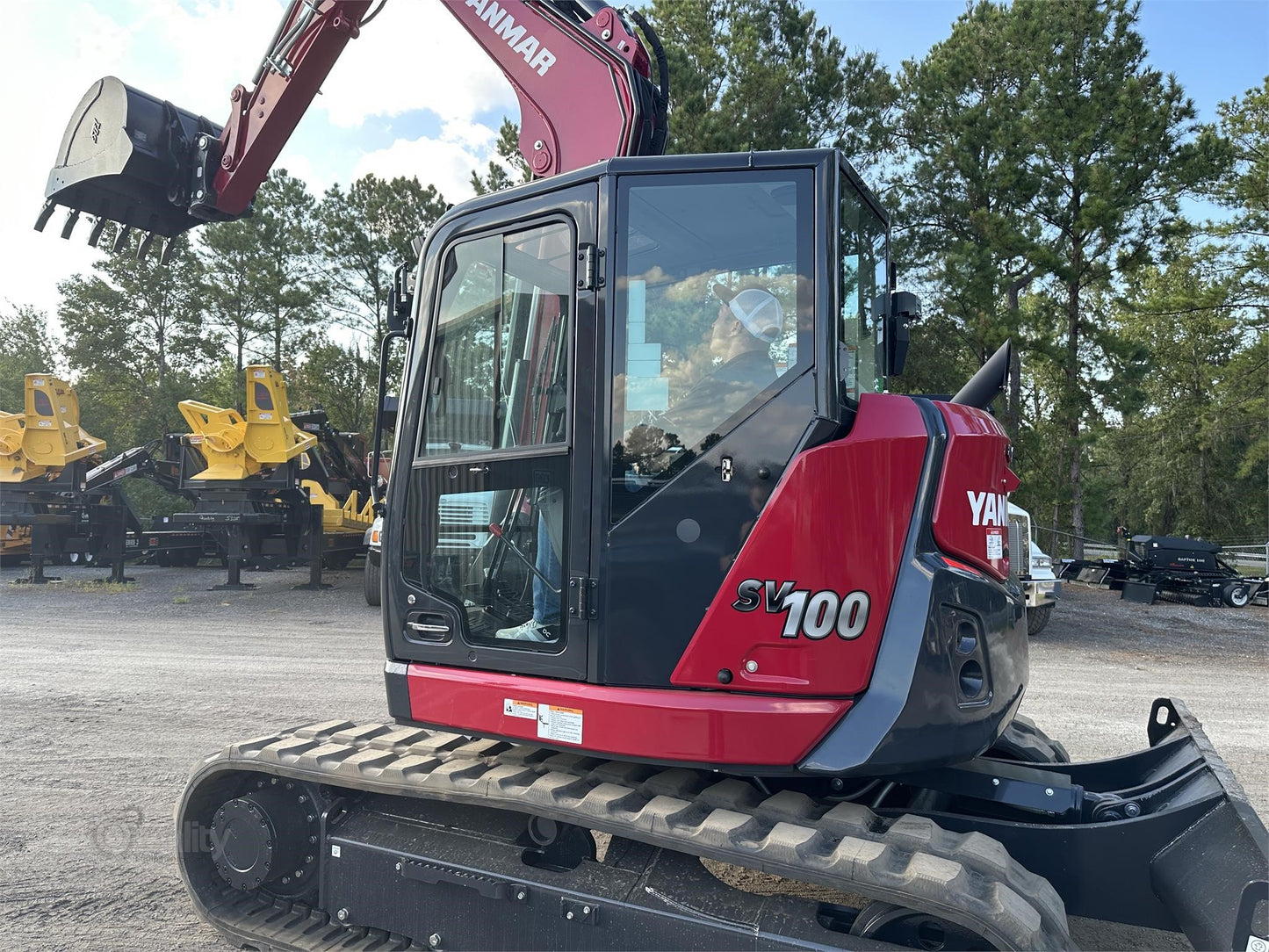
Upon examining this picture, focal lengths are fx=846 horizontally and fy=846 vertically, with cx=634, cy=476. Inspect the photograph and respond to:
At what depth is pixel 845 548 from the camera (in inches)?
102

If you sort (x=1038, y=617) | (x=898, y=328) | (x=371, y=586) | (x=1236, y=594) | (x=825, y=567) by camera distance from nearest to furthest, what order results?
(x=825, y=567), (x=898, y=328), (x=1038, y=617), (x=371, y=586), (x=1236, y=594)

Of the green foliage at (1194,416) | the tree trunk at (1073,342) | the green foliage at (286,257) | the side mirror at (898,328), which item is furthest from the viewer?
the green foliage at (286,257)

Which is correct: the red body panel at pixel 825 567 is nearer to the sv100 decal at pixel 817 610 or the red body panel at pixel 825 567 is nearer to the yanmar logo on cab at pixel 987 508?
the sv100 decal at pixel 817 610

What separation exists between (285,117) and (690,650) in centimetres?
462

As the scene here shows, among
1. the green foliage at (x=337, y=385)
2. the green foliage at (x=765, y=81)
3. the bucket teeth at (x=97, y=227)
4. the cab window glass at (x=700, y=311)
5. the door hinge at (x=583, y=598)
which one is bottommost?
the door hinge at (x=583, y=598)

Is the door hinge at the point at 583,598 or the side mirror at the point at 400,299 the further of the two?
the side mirror at the point at 400,299

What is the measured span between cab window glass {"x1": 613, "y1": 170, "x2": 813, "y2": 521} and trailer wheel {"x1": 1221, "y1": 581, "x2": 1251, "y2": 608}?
57.0ft

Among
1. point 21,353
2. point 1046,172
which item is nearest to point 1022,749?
point 1046,172

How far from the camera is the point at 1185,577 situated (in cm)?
1631

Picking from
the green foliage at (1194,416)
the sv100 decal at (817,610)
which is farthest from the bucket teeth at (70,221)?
the green foliage at (1194,416)

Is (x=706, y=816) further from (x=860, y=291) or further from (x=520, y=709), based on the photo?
(x=860, y=291)

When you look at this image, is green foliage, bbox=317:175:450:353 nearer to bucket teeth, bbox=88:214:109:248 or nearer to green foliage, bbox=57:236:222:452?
green foliage, bbox=57:236:222:452

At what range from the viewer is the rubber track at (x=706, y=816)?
7.34 ft

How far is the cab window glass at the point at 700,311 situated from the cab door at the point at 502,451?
5.9 inches
